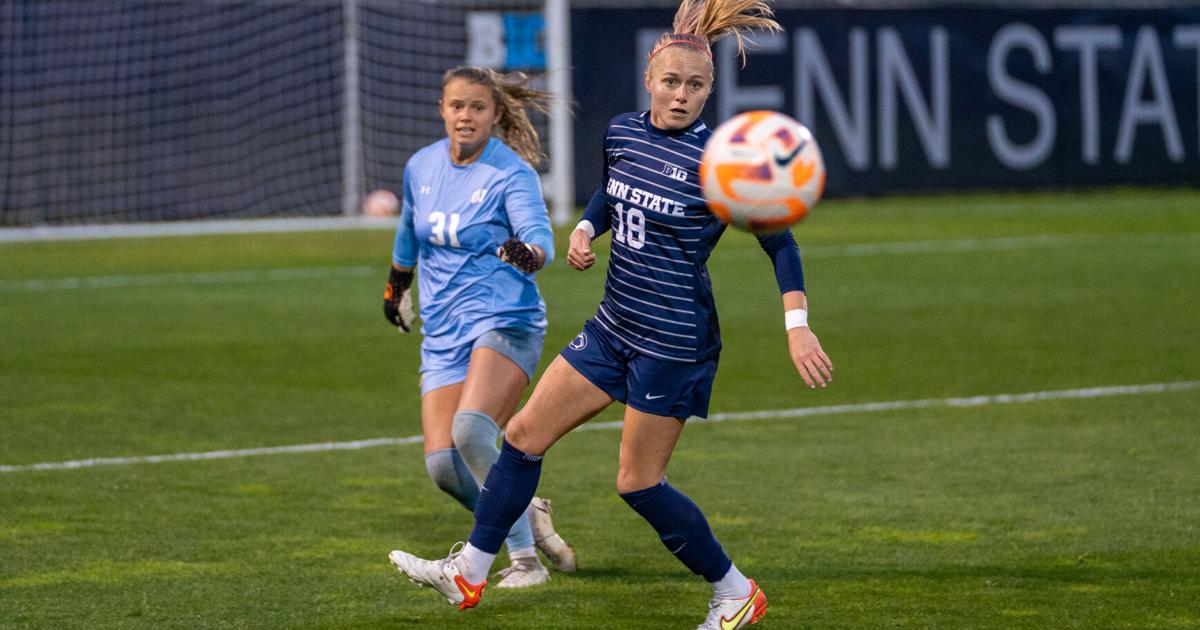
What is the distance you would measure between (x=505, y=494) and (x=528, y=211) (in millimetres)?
1373

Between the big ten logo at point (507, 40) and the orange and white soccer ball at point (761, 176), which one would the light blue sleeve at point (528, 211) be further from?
the big ten logo at point (507, 40)

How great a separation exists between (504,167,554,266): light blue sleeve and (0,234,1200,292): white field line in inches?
435

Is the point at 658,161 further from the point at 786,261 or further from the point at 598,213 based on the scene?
the point at 786,261

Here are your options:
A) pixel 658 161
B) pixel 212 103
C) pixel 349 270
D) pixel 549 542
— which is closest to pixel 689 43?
pixel 658 161

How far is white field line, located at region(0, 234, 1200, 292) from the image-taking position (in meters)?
17.7

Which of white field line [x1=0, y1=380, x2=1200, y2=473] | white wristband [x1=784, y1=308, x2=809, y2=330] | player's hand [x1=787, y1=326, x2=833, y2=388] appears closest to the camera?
player's hand [x1=787, y1=326, x2=833, y2=388]

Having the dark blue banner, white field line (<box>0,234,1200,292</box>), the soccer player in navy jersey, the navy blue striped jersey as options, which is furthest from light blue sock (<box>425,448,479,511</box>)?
the dark blue banner

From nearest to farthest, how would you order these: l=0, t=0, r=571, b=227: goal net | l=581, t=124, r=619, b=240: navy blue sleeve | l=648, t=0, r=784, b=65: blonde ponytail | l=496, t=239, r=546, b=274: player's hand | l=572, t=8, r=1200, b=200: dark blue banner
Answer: l=581, t=124, r=619, b=240: navy blue sleeve → l=648, t=0, r=784, b=65: blonde ponytail → l=496, t=239, r=546, b=274: player's hand → l=0, t=0, r=571, b=227: goal net → l=572, t=8, r=1200, b=200: dark blue banner

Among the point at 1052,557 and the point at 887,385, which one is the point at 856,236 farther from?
the point at 1052,557

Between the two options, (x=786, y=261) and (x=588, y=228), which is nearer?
(x=786, y=261)

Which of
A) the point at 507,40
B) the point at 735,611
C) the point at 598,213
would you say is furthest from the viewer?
the point at 507,40

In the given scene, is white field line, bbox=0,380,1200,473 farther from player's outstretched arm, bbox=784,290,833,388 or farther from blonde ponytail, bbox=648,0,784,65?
player's outstretched arm, bbox=784,290,833,388

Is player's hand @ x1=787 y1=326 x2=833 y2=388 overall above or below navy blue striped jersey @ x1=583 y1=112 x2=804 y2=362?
below

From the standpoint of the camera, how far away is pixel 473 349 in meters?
7.00
